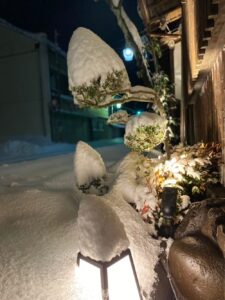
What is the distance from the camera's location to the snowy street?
3207 millimetres

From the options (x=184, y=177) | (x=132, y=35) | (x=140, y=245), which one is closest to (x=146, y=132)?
(x=184, y=177)

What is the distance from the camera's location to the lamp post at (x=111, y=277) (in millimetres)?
2406

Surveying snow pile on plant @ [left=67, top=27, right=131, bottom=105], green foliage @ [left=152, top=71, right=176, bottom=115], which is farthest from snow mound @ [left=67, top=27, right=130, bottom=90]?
green foliage @ [left=152, top=71, right=176, bottom=115]

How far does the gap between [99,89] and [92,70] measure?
345 millimetres

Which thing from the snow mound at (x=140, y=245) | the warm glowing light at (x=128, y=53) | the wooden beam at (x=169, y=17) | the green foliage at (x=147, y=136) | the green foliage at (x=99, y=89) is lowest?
the snow mound at (x=140, y=245)

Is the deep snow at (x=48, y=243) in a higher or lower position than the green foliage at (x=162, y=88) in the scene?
lower

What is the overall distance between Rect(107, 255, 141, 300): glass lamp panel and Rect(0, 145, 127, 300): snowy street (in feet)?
2.61

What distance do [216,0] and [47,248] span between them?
3267 millimetres

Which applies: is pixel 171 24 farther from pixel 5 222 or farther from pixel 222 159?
pixel 5 222

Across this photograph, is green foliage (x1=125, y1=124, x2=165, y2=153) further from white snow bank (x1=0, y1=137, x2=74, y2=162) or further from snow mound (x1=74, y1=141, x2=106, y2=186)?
white snow bank (x1=0, y1=137, x2=74, y2=162)

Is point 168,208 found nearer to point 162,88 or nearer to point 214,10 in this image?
point 214,10

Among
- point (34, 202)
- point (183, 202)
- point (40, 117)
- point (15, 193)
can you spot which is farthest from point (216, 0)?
point (40, 117)

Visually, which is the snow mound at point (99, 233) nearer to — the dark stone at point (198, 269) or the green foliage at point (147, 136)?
the dark stone at point (198, 269)

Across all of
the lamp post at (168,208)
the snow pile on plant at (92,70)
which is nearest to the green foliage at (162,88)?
the snow pile on plant at (92,70)
